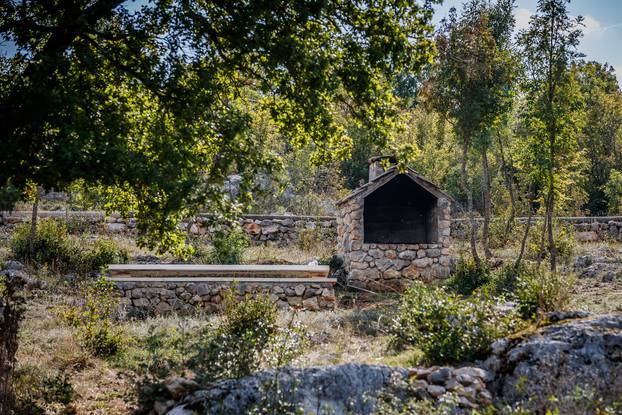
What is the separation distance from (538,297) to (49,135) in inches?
234

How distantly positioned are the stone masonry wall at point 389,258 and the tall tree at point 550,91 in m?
2.58

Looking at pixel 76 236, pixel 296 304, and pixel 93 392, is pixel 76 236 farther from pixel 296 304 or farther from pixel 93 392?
pixel 93 392

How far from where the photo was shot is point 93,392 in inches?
231

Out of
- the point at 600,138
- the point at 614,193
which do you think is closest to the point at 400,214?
the point at 614,193

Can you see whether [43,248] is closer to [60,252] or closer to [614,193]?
[60,252]

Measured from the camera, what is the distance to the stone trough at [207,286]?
10.4 metres

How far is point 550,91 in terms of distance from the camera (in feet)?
38.8

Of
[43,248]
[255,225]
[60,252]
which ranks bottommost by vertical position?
[60,252]

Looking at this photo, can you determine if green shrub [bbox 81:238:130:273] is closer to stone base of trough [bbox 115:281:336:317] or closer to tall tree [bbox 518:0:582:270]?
stone base of trough [bbox 115:281:336:317]

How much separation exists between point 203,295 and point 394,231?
573 cm

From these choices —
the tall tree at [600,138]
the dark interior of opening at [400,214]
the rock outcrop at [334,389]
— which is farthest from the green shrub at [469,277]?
the tall tree at [600,138]

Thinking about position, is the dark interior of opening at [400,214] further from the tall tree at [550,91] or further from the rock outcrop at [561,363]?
the rock outcrop at [561,363]

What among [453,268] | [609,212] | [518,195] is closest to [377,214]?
[453,268]

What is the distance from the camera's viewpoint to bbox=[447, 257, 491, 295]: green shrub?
11.4 metres
